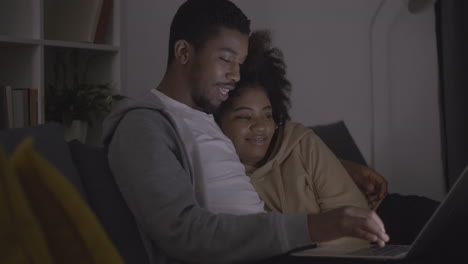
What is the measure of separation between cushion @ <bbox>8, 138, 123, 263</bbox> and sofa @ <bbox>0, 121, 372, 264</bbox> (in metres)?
0.90

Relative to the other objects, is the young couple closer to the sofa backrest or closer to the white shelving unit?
the sofa backrest

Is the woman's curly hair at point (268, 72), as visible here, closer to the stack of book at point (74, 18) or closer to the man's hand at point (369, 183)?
the man's hand at point (369, 183)

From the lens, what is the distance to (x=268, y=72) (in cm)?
201

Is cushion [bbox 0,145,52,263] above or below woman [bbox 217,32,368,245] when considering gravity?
above

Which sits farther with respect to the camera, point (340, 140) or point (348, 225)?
point (340, 140)

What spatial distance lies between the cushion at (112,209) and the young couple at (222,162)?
0.03 m

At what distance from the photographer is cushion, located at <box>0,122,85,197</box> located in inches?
44.9

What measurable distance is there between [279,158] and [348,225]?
29.1 inches

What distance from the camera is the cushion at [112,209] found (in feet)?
3.97

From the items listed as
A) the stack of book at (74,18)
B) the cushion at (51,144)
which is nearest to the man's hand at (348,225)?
the cushion at (51,144)

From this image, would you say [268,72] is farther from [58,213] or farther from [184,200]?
[58,213]

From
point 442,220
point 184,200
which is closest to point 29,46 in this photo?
point 184,200

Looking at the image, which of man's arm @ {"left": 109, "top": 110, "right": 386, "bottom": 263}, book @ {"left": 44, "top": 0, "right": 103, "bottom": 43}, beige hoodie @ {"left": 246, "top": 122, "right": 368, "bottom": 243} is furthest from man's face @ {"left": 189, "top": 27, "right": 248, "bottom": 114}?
book @ {"left": 44, "top": 0, "right": 103, "bottom": 43}

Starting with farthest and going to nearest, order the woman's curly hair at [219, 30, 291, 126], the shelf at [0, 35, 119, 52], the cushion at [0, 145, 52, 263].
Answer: the shelf at [0, 35, 119, 52] < the woman's curly hair at [219, 30, 291, 126] < the cushion at [0, 145, 52, 263]
